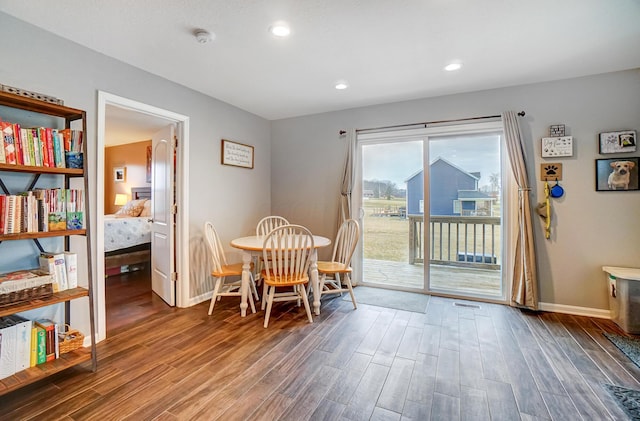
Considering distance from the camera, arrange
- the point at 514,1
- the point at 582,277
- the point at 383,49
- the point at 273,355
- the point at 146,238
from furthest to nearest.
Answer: the point at 146,238
the point at 582,277
the point at 383,49
the point at 273,355
the point at 514,1

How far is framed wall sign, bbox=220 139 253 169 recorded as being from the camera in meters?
3.65

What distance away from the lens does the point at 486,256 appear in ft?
11.4

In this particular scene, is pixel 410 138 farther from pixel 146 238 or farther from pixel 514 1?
pixel 146 238

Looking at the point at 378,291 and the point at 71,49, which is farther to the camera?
the point at 378,291

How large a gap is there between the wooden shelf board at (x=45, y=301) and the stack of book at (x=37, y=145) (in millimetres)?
854

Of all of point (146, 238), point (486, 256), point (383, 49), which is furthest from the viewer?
point (146, 238)

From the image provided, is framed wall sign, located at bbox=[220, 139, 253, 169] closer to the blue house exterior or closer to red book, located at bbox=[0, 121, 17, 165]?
red book, located at bbox=[0, 121, 17, 165]

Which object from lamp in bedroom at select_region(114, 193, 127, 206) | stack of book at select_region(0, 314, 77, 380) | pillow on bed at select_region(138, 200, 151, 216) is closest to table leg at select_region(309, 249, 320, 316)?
stack of book at select_region(0, 314, 77, 380)

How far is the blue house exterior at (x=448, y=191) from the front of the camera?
3480 millimetres

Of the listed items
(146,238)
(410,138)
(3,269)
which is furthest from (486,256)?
(146,238)

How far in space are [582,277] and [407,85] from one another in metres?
2.70

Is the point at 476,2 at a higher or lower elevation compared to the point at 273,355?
higher

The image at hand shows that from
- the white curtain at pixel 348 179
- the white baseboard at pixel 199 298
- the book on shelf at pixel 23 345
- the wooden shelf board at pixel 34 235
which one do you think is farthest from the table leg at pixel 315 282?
the book on shelf at pixel 23 345

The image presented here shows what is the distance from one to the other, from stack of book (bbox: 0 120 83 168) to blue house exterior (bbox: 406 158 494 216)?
3425 millimetres
